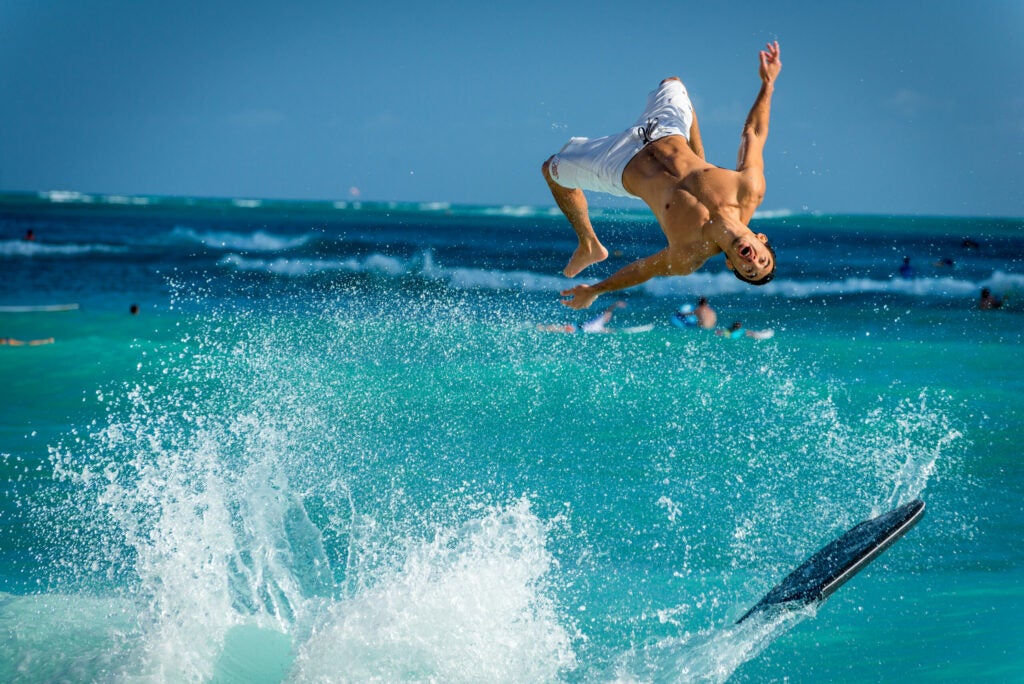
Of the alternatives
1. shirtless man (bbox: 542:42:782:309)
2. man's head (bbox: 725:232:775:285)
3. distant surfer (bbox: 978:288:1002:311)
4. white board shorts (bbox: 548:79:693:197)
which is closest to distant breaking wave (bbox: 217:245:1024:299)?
distant surfer (bbox: 978:288:1002:311)

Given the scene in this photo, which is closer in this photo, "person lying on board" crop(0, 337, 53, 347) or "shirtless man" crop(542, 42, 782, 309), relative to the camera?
"shirtless man" crop(542, 42, 782, 309)

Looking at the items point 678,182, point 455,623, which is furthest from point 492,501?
point 678,182

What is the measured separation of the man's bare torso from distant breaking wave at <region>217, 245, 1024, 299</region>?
18323 mm

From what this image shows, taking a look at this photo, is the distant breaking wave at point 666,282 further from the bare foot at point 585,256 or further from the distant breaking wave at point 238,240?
the bare foot at point 585,256

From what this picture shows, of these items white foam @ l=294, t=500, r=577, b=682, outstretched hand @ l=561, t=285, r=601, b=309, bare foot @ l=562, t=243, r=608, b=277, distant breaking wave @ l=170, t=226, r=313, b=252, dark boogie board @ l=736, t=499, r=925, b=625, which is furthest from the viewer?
distant breaking wave @ l=170, t=226, r=313, b=252

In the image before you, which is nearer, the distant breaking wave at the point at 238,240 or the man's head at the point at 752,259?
the man's head at the point at 752,259

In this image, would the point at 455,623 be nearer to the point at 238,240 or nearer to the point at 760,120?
the point at 760,120

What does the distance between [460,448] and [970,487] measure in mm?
Result: 4643

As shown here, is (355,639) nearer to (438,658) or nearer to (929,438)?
(438,658)

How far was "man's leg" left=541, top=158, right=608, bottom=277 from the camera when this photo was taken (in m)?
6.70

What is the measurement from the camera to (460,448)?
9.32 metres

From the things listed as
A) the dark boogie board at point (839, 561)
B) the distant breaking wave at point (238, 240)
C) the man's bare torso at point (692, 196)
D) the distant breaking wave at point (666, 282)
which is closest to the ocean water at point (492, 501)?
the dark boogie board at point (839, 561)

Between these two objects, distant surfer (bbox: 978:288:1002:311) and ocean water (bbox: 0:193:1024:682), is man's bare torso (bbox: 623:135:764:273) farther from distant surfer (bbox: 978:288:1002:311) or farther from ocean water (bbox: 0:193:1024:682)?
distant surfer (bbox: 978:288:1002:311)

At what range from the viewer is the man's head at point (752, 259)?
5.29 metres
